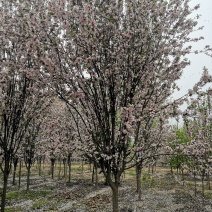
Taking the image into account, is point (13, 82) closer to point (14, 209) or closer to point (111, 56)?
point (111, 56)

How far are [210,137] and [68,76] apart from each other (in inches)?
938

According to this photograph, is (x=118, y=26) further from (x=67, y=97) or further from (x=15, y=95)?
(x=15, y=95)

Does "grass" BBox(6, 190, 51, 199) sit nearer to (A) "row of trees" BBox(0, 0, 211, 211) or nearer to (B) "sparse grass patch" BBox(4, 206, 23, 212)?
(B) "sparse grass patch" BBox(4, 206, 23, 212)

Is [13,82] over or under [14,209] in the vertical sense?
over

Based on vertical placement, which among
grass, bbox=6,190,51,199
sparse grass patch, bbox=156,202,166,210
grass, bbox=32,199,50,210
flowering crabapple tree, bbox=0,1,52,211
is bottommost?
grass, bbox=6,190,51,199

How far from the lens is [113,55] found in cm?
815

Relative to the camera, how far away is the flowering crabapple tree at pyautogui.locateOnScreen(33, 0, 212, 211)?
26.6 feet

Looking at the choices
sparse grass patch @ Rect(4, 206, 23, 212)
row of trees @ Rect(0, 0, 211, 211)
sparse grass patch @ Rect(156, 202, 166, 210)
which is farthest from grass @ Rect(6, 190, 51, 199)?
row of trees @ Rect(0, 0, 211, 211)

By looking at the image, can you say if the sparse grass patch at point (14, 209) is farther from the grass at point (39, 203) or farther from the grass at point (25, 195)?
the grass at point (25, 195)

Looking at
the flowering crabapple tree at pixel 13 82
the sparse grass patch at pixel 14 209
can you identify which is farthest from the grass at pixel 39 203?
the flowering crabapple tree at pixel 13 82

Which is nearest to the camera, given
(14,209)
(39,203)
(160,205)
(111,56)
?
(111,56)

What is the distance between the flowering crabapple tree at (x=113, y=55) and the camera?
809 cm

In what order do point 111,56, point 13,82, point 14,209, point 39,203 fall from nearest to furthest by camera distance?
point 111,56 < point 13,82 < point 14,209 < point 39,203

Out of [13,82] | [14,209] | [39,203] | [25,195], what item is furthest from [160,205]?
[13,82]
